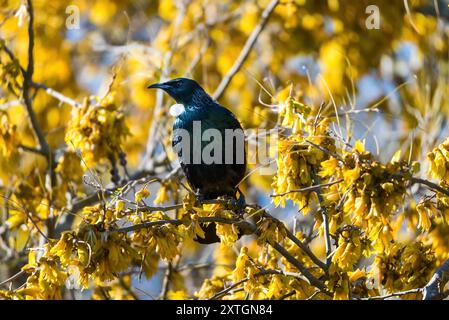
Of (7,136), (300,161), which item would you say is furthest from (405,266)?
(7,136)

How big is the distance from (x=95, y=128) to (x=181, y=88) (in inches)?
26.8

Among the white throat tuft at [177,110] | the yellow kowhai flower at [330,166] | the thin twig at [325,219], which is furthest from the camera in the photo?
the white throat tuft at [177,110]

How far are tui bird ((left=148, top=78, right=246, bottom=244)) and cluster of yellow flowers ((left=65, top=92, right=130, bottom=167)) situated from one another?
364mm

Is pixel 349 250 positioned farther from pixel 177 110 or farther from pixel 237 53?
pixel 237 53

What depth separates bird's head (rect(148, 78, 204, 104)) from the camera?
5.24 m

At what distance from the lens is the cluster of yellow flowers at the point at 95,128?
493cm

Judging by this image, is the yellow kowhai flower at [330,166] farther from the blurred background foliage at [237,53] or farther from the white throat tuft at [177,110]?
the blurred background foliage at [237,53]

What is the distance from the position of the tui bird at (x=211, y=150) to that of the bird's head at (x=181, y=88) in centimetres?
13

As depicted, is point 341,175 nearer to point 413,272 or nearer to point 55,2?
point 413,272

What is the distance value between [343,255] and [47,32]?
5.89m

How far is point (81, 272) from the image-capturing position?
3.47 metres
